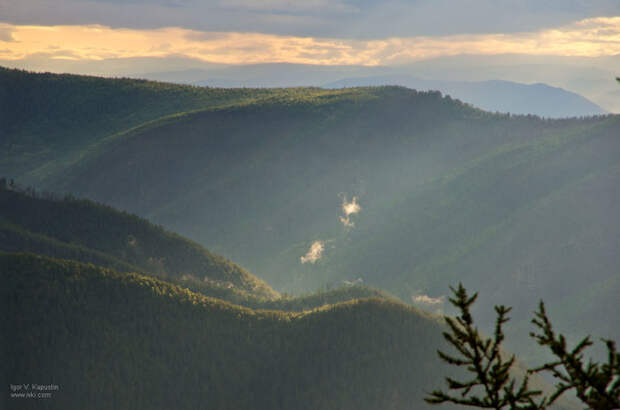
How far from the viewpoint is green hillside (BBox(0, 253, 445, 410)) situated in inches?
5162

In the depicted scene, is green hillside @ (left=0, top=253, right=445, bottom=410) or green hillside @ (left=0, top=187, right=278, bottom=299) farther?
green hillside @ (left=0, top=187, right=278, bottom=299)

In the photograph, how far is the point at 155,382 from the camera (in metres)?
140

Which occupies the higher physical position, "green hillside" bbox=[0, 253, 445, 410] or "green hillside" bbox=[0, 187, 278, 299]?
"green hillside" bbox=[0, 187, 278, 299]

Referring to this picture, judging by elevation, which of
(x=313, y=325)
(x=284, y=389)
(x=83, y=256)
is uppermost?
(x=83, y=256)

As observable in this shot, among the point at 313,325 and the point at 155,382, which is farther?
the point at 313,325

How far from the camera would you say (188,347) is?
488 ft

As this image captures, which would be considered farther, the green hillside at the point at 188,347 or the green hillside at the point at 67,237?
the green hillside at the point at 67,237

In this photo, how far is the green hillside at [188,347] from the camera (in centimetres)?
13112

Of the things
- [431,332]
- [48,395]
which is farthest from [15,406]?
[431,332]

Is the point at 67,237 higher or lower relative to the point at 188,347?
higher

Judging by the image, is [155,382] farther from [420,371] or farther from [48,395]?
[420,371]

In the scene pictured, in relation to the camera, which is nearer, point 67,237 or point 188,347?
point 188,347

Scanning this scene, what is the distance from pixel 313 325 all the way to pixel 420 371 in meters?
26.5

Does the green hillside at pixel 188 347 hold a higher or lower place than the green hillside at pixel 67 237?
lower
